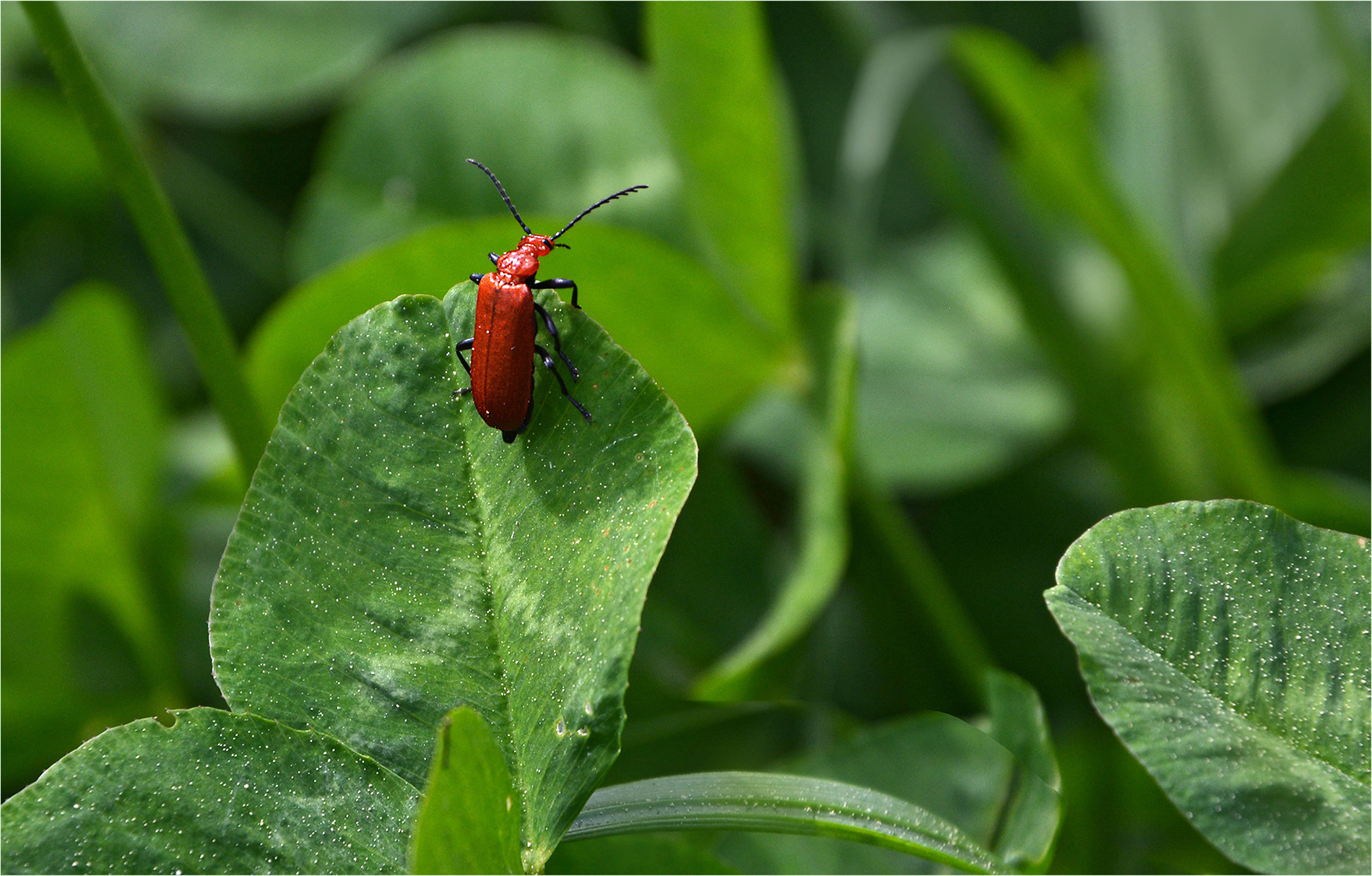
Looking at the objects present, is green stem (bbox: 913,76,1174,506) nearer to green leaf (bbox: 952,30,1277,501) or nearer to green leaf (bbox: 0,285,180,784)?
green leaf (bbox: 952,30,1277,501)

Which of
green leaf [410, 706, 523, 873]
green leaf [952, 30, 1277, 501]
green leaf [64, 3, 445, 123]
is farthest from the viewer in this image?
green leaf [64, 3, 445, 123]

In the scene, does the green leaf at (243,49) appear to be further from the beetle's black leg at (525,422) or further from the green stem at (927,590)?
the beetle's black leg at (525,422)

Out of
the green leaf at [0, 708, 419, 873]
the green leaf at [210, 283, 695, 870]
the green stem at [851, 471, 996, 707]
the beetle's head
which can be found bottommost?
the green stem at [851, 471, 996, 707]

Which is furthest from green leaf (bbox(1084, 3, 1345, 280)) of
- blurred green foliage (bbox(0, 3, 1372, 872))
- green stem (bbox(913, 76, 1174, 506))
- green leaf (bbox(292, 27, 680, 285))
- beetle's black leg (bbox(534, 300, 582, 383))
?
beetle's black leg (bbox(534, 300, 582, 383))

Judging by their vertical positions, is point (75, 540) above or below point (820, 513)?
above

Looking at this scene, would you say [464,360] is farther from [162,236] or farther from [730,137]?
[730,137]

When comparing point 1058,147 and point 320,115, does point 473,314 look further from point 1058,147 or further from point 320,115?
point 320,115

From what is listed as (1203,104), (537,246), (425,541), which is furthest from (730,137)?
(1203,104)
